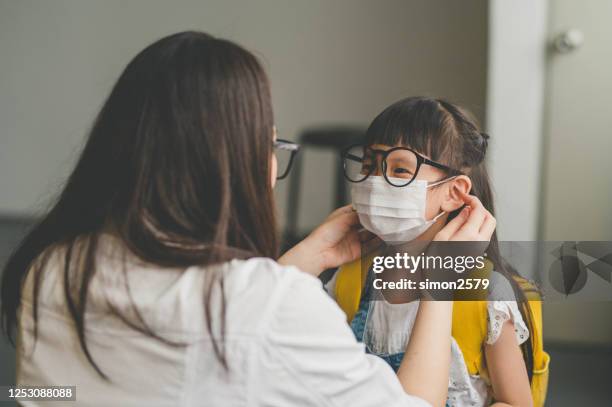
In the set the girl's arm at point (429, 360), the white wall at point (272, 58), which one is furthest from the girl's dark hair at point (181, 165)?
the white wall at point (272, 58)

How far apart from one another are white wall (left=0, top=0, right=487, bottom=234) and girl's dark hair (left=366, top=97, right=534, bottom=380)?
2877 millimetres

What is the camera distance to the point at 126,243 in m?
0.88

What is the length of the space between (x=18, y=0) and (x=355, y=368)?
5.13m

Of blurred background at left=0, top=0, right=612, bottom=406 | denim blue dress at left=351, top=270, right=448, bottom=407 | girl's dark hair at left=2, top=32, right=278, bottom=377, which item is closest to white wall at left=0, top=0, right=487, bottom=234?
blurred background at left=0, top=0, right=612, bottom=406

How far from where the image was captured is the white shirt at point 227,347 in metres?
0.82

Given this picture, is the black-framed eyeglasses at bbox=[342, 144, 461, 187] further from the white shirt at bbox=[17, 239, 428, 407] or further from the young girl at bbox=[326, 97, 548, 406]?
the white shirt at bbox=[17, 239, 428, 407]

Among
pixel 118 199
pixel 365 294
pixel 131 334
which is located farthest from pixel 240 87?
pixel 365 294

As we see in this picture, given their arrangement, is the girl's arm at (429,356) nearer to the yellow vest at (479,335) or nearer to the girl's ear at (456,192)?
the yellow vest at (479,335)

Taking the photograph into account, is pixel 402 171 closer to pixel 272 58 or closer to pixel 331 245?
pixel 331 245

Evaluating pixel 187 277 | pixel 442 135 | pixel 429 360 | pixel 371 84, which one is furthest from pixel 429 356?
pixel 371 84

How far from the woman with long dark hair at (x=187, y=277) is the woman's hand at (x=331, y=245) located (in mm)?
345

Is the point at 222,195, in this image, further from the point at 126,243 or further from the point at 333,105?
the point at 333,105

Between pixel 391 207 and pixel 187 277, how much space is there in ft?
2.02

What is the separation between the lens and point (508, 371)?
4.07 ft
